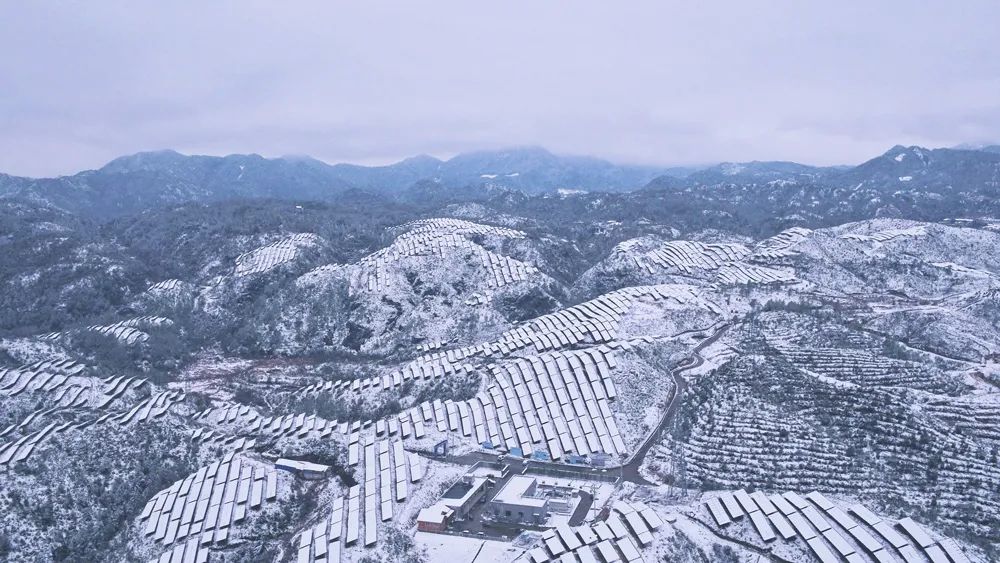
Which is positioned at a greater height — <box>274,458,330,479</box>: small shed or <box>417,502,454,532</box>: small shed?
<box>417,502,454,532</box>: small shed

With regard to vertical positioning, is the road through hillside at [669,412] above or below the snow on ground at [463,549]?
above

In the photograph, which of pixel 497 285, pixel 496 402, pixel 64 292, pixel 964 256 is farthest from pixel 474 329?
pixel 964 256

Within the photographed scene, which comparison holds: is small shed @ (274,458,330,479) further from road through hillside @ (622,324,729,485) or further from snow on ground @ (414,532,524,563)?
road through hillside @ (622,324,729,485)

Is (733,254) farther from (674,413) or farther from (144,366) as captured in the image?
(144,366)

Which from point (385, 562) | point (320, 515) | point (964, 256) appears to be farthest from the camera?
point (964, 256)

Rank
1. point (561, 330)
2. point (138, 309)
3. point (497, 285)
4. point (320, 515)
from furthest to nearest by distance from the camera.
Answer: point (138, 309), point (497, 285), point (561, 330), point (320, 515)

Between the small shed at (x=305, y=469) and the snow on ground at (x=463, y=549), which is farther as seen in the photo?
the small shed at (x=305, y=469)

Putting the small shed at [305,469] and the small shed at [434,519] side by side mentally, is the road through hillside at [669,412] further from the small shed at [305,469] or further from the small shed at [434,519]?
the small shed at [305,469]

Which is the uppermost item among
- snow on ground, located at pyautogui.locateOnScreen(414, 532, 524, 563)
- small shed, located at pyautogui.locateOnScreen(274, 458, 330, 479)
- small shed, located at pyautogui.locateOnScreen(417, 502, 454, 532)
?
small shed, located at pyautogui.locateOnScreen(417, 502, 454, 532)

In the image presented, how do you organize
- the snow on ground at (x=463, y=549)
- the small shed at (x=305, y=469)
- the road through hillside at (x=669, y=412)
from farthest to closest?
the small shed at (x=305, y=469) → the road through hillside at (x=669, y=412) → the snow on ground at (x=463, y=549)

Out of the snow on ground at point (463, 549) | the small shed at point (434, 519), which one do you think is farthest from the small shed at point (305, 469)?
the snow on ground at point (463, 549)

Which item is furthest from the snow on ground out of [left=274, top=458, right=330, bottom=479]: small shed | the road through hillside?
the road through hillside
